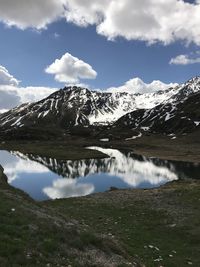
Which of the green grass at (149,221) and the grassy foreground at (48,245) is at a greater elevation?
the grassy foreground at (48,245)

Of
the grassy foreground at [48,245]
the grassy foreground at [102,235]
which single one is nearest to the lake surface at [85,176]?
the grassy foreground at [102,235]

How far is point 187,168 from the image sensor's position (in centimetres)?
12025

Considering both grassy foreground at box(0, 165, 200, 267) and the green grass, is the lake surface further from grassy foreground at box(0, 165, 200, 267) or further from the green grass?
grassy foreground at box(0, 165, 200, 267)

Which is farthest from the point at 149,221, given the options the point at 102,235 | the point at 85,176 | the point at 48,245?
the point at 85,176

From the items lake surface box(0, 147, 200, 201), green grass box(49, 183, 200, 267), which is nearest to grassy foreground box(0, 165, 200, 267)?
green grass box(49, 183, 200, 267)

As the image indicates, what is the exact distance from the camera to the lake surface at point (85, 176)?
7970 cm

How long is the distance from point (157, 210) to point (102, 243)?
21790mm

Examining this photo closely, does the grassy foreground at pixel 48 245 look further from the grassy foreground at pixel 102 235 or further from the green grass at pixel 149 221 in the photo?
the green grass at pixel 149 221

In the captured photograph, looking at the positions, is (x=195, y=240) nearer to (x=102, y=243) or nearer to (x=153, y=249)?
(x=153, y=249)

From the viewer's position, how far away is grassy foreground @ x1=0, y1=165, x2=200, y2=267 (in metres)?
19.9

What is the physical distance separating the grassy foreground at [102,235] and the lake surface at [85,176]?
93.3 ft

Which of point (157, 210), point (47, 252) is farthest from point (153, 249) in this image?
point (157, 210)

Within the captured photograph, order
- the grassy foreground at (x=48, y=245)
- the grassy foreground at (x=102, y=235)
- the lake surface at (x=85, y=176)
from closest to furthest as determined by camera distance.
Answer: the grassy foreground at (x=48, y=245), the grassy foreground at (x=102, y=235), the lake surface at (x=85, y=176)

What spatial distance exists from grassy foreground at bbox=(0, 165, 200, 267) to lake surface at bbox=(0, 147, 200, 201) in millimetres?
28442
